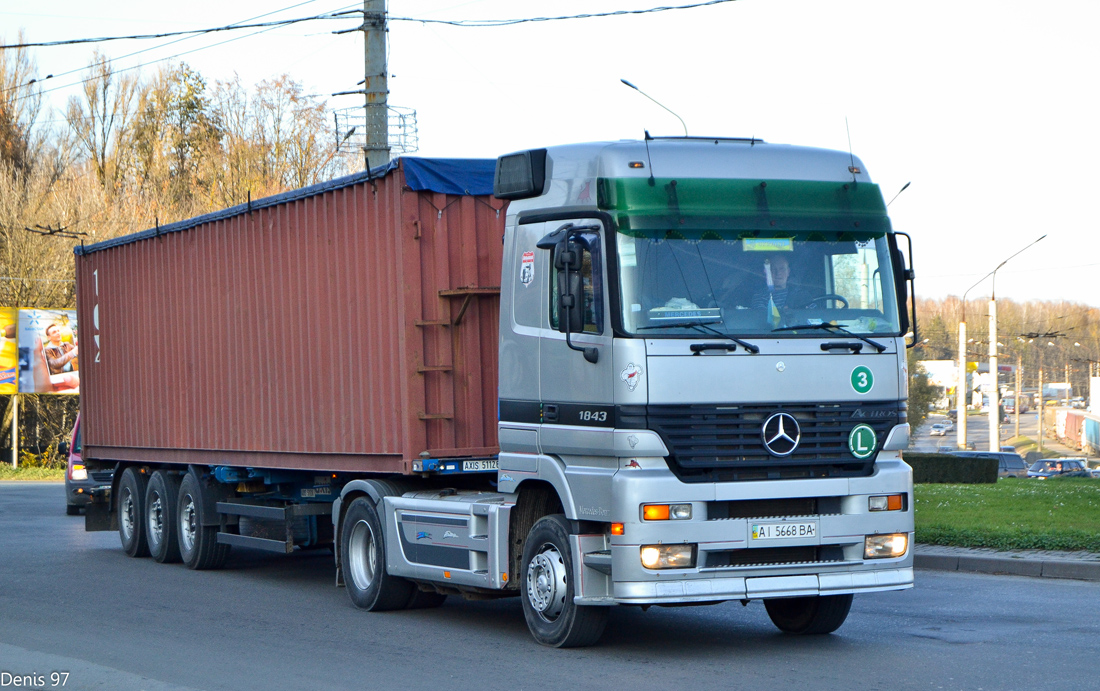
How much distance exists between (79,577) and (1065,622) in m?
9.68

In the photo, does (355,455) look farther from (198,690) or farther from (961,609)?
(961,609)

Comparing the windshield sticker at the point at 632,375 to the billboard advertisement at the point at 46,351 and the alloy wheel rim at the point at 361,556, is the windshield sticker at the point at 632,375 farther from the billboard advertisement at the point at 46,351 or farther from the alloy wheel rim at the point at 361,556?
the billboard advertisement at the point at 46,351

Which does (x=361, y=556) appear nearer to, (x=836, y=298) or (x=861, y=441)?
(x=861, y=441)

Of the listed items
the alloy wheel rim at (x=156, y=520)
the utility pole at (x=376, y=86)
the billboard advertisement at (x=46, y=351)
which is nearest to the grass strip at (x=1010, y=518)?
the utility pole at (x=376, y=86)

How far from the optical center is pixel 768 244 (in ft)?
27.1

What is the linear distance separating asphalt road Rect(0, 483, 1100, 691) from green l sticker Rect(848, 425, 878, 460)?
1.27m

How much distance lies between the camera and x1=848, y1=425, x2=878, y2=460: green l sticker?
8258mm

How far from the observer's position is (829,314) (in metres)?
8.27

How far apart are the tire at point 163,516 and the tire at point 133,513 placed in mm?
161

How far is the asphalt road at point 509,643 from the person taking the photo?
755 centimetres

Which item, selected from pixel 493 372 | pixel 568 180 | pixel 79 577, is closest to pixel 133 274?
pixel 79 577

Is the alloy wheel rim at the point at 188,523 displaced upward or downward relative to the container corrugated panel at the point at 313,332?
downward

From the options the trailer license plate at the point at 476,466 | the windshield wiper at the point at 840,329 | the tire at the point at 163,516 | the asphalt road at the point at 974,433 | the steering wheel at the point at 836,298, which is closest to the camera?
the windshield wiper at the point at 840,329

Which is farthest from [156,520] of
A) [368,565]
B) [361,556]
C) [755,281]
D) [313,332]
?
[755,281]
